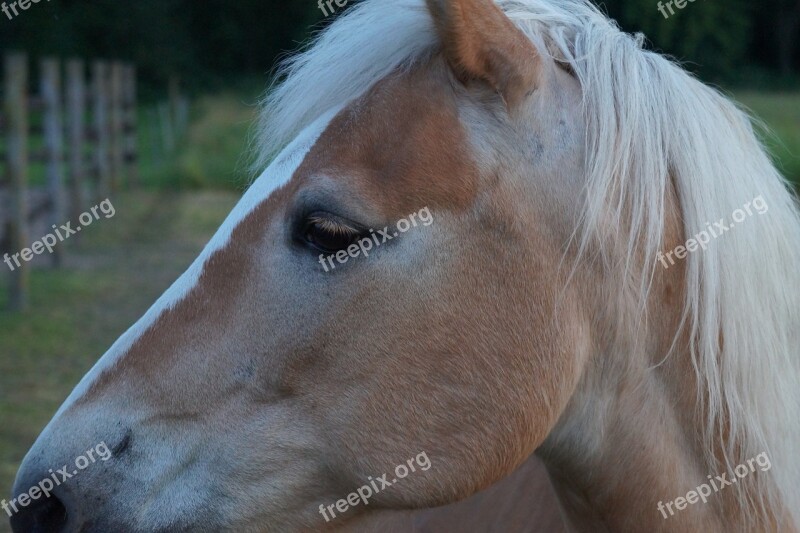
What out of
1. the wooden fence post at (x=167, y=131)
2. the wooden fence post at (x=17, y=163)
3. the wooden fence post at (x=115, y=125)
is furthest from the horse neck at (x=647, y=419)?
the wooden fence post at (x=167, y=131)

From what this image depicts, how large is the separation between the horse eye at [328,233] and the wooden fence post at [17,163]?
6.34 m

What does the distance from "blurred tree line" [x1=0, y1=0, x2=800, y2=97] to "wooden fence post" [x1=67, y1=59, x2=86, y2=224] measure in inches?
576

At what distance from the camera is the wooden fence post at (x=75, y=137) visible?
10227 millimetres

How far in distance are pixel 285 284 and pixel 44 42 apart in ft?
92.9

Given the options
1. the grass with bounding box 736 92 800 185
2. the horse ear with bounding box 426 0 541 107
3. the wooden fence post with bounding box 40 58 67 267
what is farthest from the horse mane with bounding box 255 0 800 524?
the grass with bounding box 736 92 800 185

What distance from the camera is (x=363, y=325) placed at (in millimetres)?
1654

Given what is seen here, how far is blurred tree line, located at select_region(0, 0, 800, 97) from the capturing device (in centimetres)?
2698

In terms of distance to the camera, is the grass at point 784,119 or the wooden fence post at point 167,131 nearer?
the grass at point 784,119

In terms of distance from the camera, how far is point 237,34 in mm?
31844

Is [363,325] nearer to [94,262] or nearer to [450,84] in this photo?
[450,84]

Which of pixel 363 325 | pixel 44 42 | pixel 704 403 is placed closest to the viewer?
pixel 363 325

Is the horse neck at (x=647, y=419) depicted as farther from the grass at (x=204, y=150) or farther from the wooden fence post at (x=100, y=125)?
the wooden fence post at (x=100, y=125)

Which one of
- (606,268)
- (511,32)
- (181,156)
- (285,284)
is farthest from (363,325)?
(181,156)

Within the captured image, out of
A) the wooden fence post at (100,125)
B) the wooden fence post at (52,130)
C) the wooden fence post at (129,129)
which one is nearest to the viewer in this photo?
the wooden fence post at (52,130)
